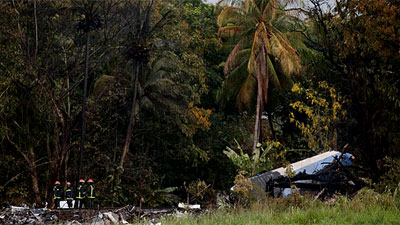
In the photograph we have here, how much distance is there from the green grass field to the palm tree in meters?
17.1

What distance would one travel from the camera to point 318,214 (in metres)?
10.5

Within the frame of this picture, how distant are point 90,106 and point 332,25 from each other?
47.3ft

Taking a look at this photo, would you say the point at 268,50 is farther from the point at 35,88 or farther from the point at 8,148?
the point at 8,148

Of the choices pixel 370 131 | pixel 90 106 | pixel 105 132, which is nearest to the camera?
pixel 370 131

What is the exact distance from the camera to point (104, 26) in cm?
2592

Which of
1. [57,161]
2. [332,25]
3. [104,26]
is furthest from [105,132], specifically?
[332,25]

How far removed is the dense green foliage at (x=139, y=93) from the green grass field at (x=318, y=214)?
780 centimetres

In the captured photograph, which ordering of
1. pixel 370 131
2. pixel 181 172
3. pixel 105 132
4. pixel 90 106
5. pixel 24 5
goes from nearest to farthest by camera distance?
1. pixel 370 131
2. pixel 24 5
3. pixel 90 106
4. pixel 105 132
5. pixel 181 172

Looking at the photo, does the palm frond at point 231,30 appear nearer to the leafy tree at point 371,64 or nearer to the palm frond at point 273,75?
the palm frond at point 273,75

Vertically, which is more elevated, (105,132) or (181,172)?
(105,132)

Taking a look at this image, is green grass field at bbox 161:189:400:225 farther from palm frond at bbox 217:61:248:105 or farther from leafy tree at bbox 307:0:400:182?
palm frond at bbox 217:61:248:105

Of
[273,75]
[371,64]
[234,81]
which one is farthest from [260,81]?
[371,64]

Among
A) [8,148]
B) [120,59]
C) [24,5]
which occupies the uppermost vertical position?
[24,5]

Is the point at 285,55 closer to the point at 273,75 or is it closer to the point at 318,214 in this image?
the point at 273,75
